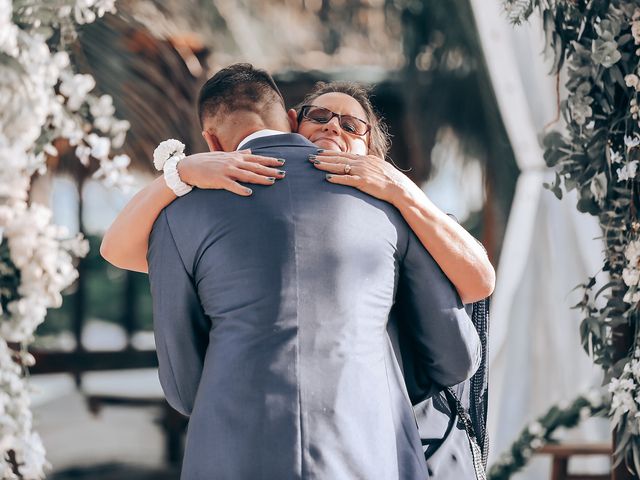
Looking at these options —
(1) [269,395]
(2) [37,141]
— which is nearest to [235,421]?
(1) [269,395]

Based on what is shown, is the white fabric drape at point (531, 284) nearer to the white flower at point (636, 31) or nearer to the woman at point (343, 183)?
the white flower at point (636, 31)

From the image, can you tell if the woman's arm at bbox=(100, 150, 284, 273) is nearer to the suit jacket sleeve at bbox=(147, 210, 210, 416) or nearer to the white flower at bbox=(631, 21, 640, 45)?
the suit jacket sleeve at bbox=(147, 210, 210, 416)

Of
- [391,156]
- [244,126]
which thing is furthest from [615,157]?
[391,156]

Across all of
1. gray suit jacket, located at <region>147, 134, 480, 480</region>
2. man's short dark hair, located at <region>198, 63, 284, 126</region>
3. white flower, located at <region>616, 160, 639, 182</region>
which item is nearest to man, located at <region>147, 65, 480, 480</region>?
gray suit jacket, located at <region>147, 134, 480, 480</region>

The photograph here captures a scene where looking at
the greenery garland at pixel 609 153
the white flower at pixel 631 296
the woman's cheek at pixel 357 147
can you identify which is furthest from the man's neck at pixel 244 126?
the white flower at pixel 631 296

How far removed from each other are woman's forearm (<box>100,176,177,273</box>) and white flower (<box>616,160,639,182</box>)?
120 centimetres

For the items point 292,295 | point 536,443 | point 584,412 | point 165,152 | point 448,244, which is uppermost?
point 165,152

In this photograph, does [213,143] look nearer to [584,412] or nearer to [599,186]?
[599,186]

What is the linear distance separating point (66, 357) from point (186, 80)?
393cm

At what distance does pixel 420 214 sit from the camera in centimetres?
209

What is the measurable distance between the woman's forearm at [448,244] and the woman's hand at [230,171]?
29 cm

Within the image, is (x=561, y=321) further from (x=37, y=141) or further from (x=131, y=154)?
(x=37, y=141)

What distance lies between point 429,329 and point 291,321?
0.38 meters

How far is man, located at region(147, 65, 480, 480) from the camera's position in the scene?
6.30 ft
